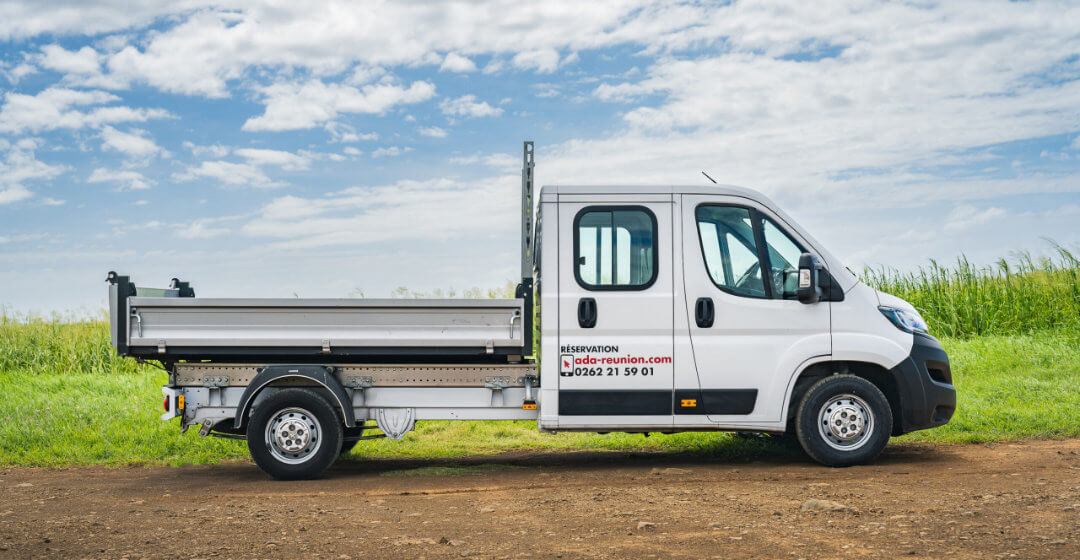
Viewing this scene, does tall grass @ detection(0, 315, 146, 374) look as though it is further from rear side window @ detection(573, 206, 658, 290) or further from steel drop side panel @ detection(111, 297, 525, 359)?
rear side window @ detection(573, 206, 658, 290)

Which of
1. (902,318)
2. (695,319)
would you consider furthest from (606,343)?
(902,318)

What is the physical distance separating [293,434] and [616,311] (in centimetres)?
309

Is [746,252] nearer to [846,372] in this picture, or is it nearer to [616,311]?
[616,311]

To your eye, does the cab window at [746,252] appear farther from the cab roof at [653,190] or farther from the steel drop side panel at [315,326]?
the steel drop side panel at [315,326]

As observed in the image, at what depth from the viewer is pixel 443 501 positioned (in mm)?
8383

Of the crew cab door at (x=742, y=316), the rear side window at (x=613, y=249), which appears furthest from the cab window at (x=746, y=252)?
the rear side window at (x=613, y=249)

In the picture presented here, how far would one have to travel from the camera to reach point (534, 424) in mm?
13562

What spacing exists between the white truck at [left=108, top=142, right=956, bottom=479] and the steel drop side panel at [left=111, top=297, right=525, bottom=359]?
1cm

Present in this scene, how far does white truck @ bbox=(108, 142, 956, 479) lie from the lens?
9.14 metres

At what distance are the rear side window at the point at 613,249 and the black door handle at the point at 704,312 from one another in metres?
0.45

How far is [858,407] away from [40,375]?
581 inches

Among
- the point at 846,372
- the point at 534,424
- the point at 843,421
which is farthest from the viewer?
the point at 534,424

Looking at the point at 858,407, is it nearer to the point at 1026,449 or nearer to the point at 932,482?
the point at 932,482

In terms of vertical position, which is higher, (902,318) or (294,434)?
(902,318)
